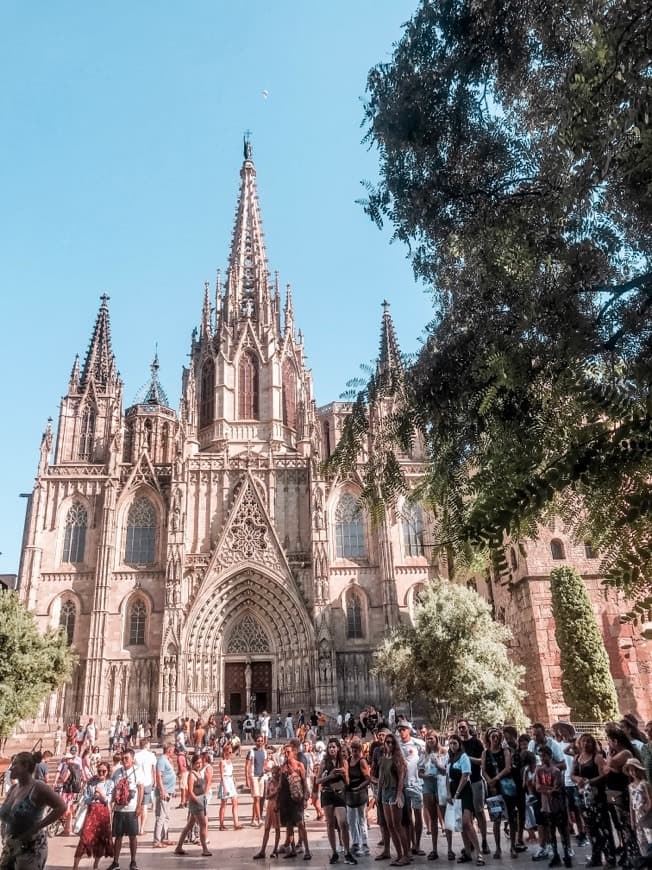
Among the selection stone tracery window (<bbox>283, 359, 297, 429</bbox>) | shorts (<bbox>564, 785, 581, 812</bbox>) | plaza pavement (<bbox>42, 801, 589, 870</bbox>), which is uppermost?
stone tracery window (<bbox>283, 359, 297, 429</bbox>)

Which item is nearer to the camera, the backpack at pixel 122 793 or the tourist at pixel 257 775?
the backpack at pixel 122 793

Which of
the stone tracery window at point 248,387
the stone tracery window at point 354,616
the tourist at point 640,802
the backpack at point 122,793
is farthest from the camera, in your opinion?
the stone tracery window at point 248,387

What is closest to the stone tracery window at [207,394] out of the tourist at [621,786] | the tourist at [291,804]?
the tourist at [291,804]

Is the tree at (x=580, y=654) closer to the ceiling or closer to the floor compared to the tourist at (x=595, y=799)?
closer to the ceiling

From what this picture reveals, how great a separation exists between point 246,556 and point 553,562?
49.9 ft

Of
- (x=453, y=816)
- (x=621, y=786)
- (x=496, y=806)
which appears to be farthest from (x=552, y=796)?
→ (x=453, y=816)

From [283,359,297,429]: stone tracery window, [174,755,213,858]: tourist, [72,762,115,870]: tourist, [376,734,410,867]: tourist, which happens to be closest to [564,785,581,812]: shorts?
[376,734,410,867]: tourist

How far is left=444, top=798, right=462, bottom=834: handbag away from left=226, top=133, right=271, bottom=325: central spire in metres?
36.1

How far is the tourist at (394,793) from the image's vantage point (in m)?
9.59

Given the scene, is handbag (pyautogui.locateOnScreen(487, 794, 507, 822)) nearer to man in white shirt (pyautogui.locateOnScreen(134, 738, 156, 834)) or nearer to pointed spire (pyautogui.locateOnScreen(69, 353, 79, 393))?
man in white shirt (pyautogui.locateOnScreen(134, 738, 156, 834))

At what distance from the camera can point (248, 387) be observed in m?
42.3

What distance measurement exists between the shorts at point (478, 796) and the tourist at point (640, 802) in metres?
2.40

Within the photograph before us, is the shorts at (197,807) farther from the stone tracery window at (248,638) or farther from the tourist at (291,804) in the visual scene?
the stone tracery window at (248,638)

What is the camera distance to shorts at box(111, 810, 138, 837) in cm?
984
